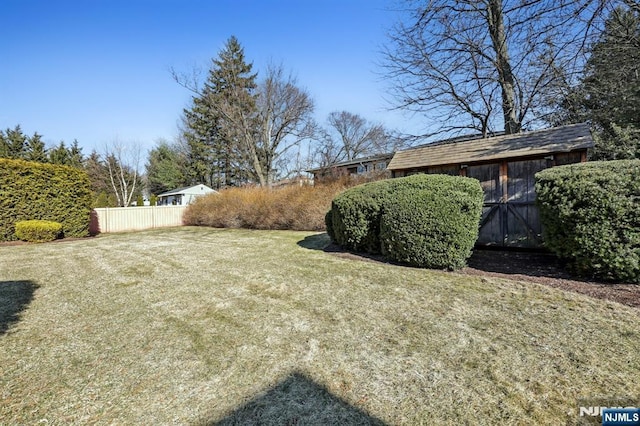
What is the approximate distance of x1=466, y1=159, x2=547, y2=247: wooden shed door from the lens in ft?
19.3

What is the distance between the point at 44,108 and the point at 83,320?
46.6ft

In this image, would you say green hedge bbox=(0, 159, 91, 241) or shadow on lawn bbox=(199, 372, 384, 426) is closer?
shadow on lawn bbox=(199, 372, 384, 426)

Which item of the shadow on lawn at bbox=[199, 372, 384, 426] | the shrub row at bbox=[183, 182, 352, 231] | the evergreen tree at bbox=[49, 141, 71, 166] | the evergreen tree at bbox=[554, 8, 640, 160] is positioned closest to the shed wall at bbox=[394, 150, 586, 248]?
the evergreen tree at bbox=[554, 8, 640, 160]

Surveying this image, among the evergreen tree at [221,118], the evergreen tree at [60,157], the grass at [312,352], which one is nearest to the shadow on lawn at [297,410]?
the grass at [312,352]

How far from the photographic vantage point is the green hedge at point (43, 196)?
941cm

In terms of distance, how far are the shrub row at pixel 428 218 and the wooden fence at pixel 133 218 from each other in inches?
574

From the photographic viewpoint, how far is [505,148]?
6.42m

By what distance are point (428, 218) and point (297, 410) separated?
3.60 meters

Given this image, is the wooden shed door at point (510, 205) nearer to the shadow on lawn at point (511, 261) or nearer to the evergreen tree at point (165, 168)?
the shadow on lawn at point (511, 261)

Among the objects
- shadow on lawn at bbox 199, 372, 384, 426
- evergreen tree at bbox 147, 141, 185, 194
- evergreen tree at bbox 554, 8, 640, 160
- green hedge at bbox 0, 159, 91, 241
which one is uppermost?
evergreen tree at bbox 147, 141, 185, 194

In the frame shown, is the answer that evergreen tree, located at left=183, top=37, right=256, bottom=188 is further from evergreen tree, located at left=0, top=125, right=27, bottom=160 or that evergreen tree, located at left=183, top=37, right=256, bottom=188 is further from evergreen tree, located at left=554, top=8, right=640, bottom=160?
evergreen tree, located at left=554, top=8, right=640, bottom=160

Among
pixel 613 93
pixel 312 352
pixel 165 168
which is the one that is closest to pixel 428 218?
pixel 312 352

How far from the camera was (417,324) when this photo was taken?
2.85m

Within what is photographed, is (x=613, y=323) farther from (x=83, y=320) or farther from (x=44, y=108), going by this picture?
(x=44, y=108)
